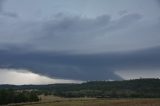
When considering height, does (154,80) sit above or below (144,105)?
above

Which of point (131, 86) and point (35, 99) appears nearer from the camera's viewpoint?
point (35, 99)

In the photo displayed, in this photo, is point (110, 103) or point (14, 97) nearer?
point (110, 103)

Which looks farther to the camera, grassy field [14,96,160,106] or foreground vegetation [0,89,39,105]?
foreground vegetation [0,89,39,105]

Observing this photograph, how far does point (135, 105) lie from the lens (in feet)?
214

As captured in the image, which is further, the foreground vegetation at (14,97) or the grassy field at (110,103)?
the foreground vegetation at (14,97)

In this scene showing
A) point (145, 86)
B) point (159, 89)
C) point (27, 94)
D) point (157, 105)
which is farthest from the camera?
point (145, 86)

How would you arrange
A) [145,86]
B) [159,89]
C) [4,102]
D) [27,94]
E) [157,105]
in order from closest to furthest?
1. [157,105]
2. [4,102]
3. [27,94]
4. [159,89]
5. [145,86]

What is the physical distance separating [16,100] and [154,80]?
88343 millimetres

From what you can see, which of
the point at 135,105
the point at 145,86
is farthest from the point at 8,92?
the point at 145,86

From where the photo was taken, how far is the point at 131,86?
194 meters

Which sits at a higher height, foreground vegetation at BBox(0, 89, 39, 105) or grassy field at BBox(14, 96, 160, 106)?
foreground vegetation at BBox(0, 89, 39, 105)

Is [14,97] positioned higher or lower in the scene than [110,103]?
higher

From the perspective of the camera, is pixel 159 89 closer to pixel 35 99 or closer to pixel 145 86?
pixel 145 86

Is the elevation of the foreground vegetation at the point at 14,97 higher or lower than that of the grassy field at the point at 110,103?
higher
